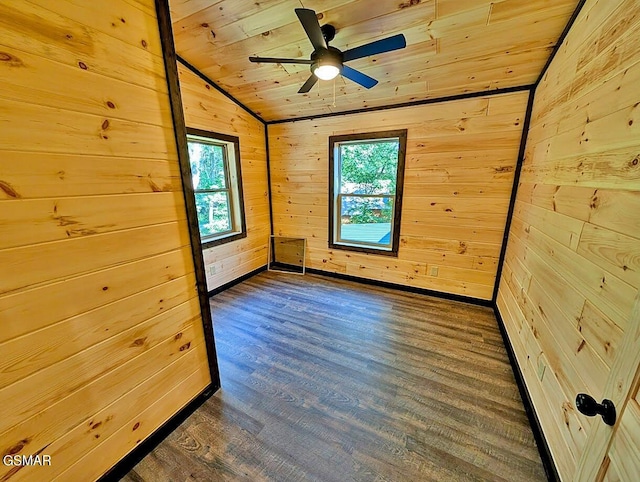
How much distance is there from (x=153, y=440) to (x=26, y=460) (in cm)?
57

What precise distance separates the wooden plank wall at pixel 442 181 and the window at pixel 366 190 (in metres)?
0.10

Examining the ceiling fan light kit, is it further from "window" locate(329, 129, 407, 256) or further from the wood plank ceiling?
"window" locate(329, 129, 407, 256)

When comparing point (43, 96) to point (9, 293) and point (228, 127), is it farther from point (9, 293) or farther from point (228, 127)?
point (228, 127)

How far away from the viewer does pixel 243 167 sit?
3.49 m

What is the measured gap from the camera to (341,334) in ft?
8.13

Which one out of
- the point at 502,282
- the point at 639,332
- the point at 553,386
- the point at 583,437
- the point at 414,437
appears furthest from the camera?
the point at 502,282

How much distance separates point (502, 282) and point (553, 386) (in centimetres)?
152

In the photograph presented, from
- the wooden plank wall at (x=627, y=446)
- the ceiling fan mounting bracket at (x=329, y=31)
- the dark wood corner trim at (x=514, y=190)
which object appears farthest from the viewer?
the dark wood corner trim at (x=514, y=190)

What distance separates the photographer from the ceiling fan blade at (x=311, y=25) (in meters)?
1.40

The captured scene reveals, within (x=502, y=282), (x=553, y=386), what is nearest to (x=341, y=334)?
(x=553, y=386)

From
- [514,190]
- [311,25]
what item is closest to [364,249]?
[514,190]

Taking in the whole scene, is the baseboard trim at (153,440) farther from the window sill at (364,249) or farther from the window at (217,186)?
the window sill at (364,249)

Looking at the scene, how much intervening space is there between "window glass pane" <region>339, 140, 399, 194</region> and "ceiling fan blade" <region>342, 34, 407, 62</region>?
4.90ft

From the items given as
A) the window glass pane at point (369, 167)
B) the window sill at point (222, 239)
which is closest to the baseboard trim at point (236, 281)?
the window sill at point (222, 239)
